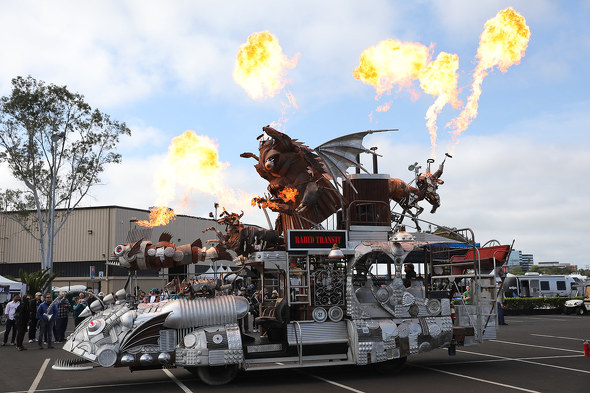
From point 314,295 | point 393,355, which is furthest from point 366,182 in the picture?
point 393,355

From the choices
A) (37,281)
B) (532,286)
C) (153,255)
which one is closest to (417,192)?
(153,255)

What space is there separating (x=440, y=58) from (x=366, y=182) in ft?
14.5

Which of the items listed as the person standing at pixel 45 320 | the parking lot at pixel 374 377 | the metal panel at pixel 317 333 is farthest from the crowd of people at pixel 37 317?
the metal panel at pixel 317 333

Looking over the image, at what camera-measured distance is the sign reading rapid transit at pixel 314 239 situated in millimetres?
11789

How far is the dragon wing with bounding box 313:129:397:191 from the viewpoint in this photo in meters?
14.0

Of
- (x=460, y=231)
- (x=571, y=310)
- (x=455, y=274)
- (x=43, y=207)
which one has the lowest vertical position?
(x=571, y=310)

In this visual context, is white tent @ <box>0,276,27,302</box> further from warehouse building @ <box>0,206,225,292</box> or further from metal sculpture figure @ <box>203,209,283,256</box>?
metal sculpture figure @ <box>203,209,283,256</box>

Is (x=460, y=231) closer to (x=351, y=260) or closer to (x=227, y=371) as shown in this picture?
(x=351, y=260)

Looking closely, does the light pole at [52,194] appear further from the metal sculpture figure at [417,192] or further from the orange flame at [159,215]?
the metal sculpture figure at [417,192]

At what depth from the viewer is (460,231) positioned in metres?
12.9

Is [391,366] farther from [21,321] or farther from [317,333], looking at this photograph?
[21,321]

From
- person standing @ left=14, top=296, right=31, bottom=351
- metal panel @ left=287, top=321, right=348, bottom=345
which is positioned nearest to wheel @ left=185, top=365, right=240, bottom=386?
metal panel @ left=287, top=321, right=348, bottom=345

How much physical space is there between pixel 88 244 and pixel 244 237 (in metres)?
33.7

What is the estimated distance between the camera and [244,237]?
12.9 metres
